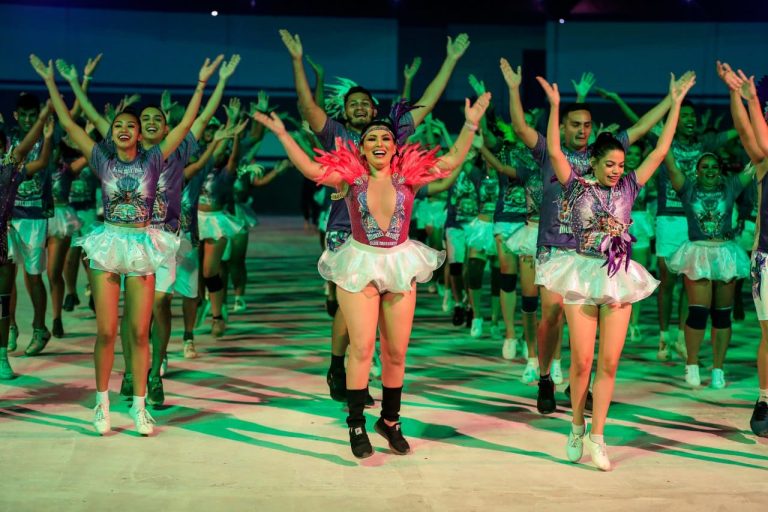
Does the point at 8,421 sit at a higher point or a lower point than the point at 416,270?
lower

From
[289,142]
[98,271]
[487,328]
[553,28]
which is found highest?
[553,28]

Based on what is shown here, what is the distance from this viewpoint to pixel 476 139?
9.53 metres

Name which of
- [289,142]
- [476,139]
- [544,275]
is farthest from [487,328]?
[289,142]

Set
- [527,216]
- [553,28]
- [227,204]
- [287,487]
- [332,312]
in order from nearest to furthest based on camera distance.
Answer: [287,487] < [527,216] < [332,312] < [227,204] < [553,28]

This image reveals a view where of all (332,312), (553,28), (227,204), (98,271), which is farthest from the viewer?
(553,28)

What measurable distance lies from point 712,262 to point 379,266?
10.0 ft

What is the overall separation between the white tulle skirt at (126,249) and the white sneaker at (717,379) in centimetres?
407

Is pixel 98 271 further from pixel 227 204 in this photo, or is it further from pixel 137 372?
pixel 227 204

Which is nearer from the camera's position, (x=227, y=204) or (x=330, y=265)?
(x=330, y=265)

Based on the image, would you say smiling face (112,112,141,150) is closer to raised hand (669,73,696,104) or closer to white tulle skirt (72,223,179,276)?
white tulle skirt (72,223,179,276)

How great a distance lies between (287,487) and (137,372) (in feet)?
5.05

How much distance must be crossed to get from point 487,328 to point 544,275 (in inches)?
188

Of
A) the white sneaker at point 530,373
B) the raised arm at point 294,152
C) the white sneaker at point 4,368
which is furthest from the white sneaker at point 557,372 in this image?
the white sneaker at point 4,368

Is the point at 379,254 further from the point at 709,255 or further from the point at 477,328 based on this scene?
the point at 477,328
